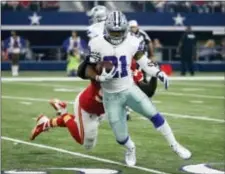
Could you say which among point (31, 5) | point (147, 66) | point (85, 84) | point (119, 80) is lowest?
point (85, 84)

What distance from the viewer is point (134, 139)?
10.9 m

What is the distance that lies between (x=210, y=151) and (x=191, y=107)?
19.9ft

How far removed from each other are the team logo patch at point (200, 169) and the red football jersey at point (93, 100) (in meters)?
1.09

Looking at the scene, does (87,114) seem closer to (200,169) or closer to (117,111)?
(117,111)

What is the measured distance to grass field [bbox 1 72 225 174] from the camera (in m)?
8.77

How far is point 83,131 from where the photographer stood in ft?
28.8

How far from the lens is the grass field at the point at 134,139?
8.77m

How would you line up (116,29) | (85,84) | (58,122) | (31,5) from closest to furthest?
(116,29) < (58,122) < (85,84) < (31,5)

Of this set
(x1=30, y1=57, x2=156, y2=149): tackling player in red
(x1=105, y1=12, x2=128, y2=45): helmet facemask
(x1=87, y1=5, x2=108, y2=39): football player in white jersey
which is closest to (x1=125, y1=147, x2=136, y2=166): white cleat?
(x1=30, y1=57, x2=156, y2=149): tackling player in red

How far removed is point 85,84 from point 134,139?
11740 mm

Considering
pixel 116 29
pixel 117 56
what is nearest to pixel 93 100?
pixel 117 56

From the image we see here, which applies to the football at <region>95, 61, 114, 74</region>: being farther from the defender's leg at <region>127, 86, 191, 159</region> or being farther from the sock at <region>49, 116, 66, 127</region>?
the sock at <region>49, 116, 66, 127</region>

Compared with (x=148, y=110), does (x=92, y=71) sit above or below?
above

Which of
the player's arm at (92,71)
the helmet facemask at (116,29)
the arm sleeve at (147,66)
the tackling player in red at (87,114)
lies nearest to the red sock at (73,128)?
the tackling player in red at (87,114)
